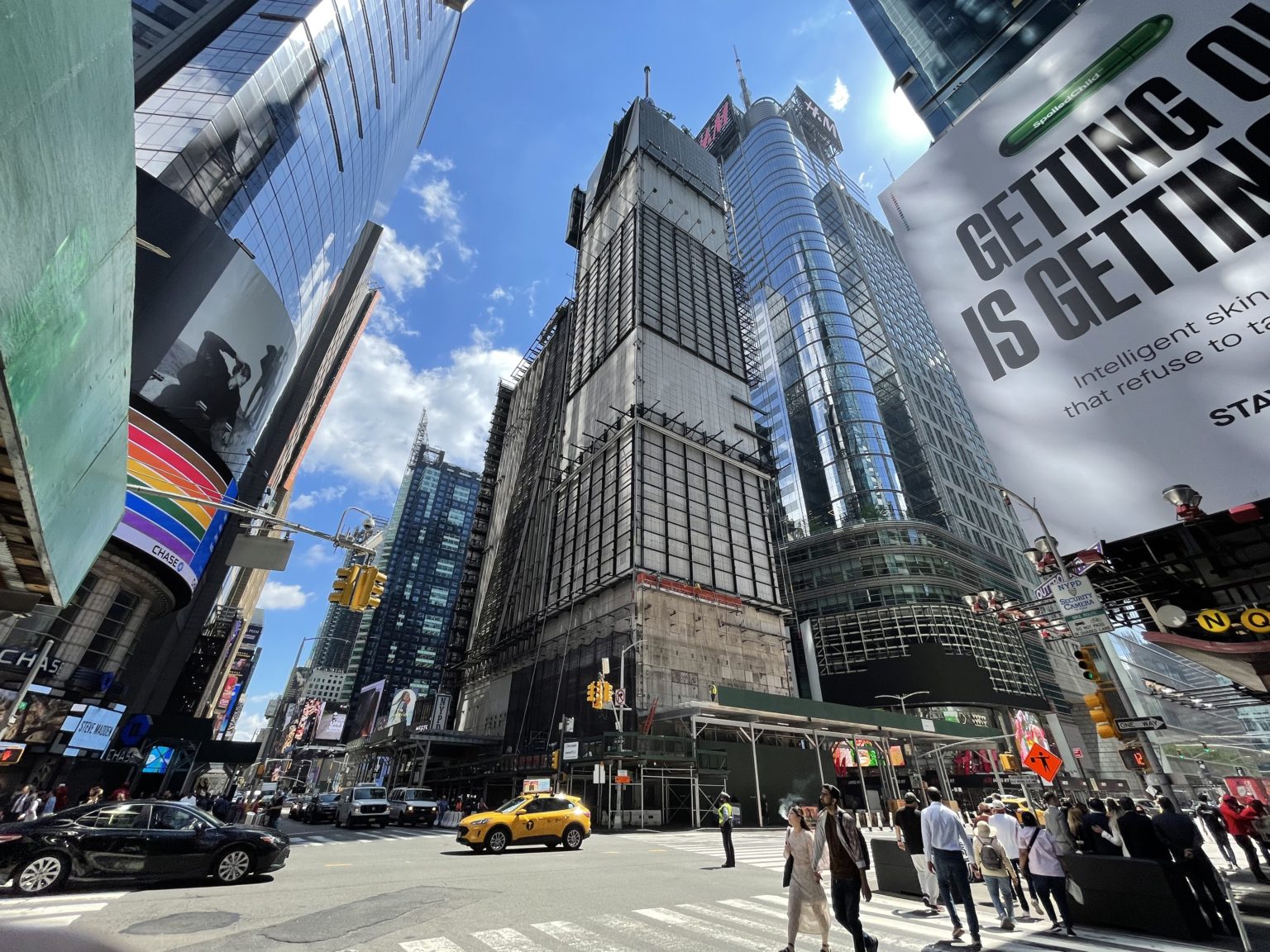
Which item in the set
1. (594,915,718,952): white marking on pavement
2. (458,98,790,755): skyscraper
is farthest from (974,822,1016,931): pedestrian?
(458,98,790,755): skyscraper

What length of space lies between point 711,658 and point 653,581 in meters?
7.04

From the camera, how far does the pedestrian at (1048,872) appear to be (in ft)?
25.2

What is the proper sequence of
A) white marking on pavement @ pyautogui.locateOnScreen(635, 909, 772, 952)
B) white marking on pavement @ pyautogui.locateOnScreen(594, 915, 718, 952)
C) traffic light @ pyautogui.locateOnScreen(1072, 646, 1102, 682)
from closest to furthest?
white marking on pavement @ pyautogui.locateOnScreen(594, 915, 718, 952) → white marking on pavement @ pyautogui.locateOnScreen(635, 909, 772, 952) → traffic light @ pyautogui.locateOnScreen(1072, 646, 1102, 682)

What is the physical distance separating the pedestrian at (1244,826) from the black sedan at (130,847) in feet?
67.6

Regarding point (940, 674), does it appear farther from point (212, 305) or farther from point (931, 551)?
point (212, 305)

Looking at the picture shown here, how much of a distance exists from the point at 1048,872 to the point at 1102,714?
366 centimetres

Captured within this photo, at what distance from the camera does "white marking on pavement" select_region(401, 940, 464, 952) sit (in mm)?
6055

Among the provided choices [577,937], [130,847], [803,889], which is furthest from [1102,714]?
[130,847]

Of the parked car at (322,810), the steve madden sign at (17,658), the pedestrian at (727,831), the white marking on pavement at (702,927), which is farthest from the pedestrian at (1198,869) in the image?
the steve madden sign at (17,658)

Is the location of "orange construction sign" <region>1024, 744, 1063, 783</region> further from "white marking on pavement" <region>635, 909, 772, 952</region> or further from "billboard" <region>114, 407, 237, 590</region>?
"billboard" <region>114, 407, 237, 590</region>

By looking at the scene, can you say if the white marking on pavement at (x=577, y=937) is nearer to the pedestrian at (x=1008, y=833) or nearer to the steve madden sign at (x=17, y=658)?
the pedestrian at (x=1008, y=833)

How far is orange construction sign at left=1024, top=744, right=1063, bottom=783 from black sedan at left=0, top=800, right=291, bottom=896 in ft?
49.0

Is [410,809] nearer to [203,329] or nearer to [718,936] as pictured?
[718,936]

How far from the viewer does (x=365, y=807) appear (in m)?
25.2
